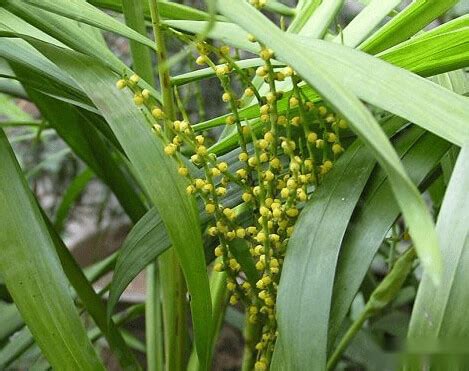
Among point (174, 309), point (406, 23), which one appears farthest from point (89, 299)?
point (406, 23)

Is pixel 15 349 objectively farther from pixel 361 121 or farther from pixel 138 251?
pixel 361 121

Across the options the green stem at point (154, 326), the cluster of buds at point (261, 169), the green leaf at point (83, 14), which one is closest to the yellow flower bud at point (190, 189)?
the cluster of buds at point (261, 169)

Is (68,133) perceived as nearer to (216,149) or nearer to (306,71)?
(216,149)

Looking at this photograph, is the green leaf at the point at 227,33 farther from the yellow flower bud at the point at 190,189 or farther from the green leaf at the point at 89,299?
the green leaf at the point at 89,299

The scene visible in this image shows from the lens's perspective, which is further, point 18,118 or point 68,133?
point 18,118

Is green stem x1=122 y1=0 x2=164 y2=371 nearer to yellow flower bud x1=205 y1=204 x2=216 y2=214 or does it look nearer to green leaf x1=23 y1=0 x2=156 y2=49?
green leaf x1=23 y1=0 x2=156 y2=49

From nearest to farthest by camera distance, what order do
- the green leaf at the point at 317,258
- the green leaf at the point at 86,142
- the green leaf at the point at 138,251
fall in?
the green leaf at the point at 317,258 → the green leaf at the point at 138,251 → the green leaf at the point at 86,142

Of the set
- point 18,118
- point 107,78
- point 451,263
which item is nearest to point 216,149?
point 107,78

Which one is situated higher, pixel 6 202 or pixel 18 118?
pixel 18 118
